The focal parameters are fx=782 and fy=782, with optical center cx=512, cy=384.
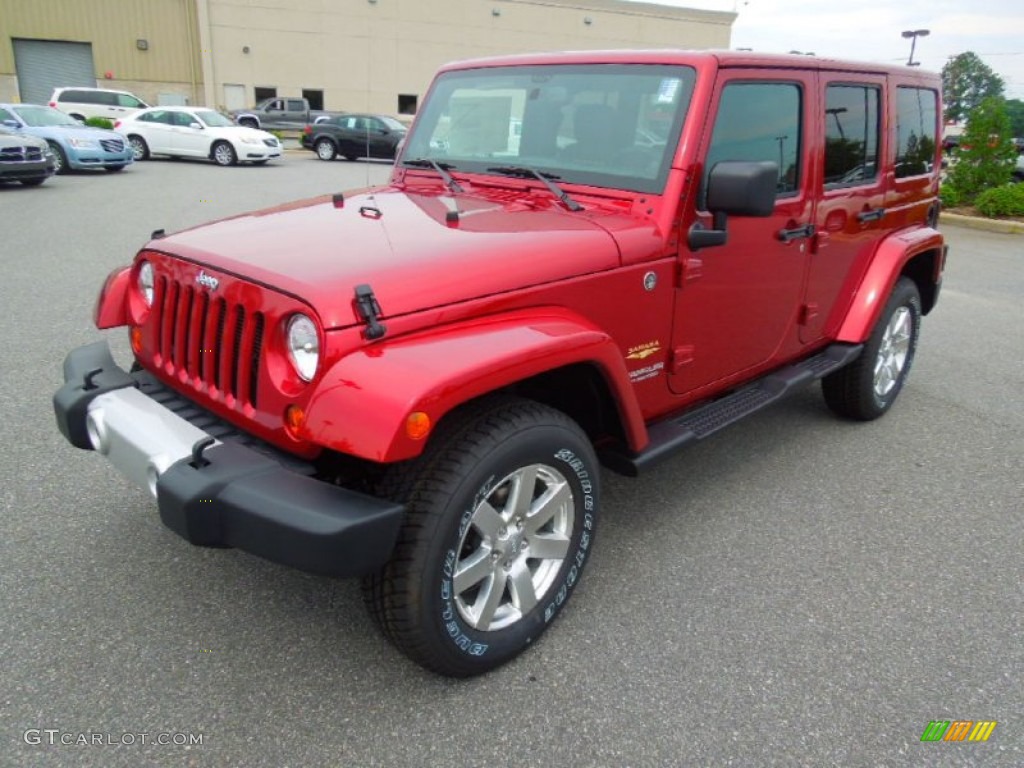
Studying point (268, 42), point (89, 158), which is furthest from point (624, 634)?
point (268, 42)

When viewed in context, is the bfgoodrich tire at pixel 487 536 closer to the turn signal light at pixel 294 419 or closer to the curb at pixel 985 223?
the turn signal light at pixel 294 419

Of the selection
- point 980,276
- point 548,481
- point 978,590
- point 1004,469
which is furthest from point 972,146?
point 548,481

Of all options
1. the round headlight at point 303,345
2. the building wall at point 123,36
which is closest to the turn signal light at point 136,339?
the round headlight at point 303,345

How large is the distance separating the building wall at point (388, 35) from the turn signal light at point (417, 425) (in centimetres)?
3715

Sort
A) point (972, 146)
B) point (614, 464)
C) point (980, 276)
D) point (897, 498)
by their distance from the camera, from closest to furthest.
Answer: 1. point (614, 464)
2. point (897, 498)
3. point (980, 276)
4. point (972, 146)

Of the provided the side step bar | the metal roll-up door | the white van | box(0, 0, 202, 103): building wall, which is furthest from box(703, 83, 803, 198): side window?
the metal roll-up door

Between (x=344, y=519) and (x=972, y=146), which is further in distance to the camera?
Result: (x=972, y=146)

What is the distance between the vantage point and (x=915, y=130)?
14.7 ft

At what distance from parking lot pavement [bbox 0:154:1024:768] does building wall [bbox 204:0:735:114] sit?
3589cm

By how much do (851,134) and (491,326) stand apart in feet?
8.45

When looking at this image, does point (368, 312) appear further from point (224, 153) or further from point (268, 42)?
point (268, 42)

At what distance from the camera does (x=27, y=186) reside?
1432 centimetres

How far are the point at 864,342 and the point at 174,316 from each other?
3461 millimetres

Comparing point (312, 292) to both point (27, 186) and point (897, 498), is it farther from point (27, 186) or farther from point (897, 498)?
point (27, 186)
